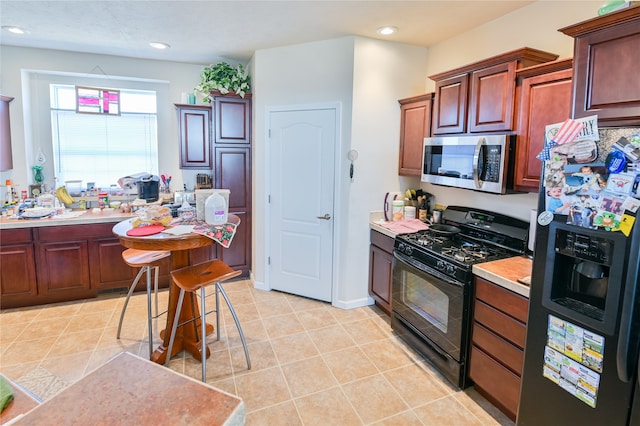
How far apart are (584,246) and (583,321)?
326mm

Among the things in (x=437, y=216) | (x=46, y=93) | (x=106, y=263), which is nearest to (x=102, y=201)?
(x=106, y=263)

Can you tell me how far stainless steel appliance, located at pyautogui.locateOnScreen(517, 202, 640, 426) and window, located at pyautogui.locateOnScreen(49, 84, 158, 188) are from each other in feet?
14.6

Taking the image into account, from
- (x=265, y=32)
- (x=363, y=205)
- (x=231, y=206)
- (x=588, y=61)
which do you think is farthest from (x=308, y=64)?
(x=588, y=61)

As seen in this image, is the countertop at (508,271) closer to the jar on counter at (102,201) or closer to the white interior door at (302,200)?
the white interior door at (302,200)

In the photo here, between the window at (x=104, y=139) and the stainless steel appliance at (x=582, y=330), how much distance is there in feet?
14.6

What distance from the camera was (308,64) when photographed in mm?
3545

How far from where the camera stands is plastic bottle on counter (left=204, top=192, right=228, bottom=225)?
7.91 feet

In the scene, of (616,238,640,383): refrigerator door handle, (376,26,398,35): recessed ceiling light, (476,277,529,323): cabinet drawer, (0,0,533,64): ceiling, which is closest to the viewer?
(616,238,640,383): refrigerator door handle

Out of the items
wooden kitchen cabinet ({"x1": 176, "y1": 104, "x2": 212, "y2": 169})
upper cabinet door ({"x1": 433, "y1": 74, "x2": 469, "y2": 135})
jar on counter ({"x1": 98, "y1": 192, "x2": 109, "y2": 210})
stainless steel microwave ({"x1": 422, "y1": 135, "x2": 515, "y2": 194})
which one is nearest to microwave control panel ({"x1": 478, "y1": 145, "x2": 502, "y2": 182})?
stainless steel microwave ({"x1": 422, "y1": 135, "x2": 515, "y2": 194})

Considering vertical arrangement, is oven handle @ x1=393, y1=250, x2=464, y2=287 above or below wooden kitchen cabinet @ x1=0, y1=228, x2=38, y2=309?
above

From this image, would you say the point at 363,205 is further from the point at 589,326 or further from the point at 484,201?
the point at 589,326

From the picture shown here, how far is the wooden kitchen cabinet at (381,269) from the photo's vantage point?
130 inches

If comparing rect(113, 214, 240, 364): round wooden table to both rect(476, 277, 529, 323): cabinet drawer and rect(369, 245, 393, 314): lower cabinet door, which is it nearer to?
rect(369, 245, 393, 314): lower cabinet door

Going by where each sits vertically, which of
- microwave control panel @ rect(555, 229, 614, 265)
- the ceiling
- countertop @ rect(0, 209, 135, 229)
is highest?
the ceiling
